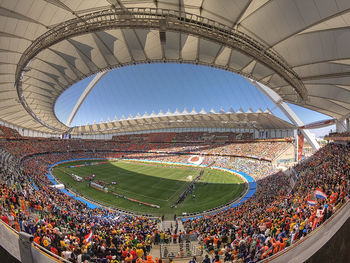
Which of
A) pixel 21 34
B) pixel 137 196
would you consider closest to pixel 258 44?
pixel 21 34

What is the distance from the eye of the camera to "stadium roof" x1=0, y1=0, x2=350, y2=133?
7816 millimetres

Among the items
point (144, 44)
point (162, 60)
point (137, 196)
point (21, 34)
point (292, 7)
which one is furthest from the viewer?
point (137, 196)

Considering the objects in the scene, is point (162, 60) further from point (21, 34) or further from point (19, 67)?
point (19, 67)

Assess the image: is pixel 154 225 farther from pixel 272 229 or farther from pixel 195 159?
pixel 195 159

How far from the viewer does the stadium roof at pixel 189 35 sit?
782 cm

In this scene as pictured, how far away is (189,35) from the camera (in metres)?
10.5

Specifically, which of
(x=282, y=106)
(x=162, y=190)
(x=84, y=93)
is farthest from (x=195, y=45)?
(x=84, y=93)

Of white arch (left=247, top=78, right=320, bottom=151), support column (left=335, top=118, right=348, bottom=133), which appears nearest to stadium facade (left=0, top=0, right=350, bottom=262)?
white arch (left=247, top=78, right=320, bottom=151)

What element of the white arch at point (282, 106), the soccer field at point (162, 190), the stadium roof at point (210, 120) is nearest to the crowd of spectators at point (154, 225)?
the soccer field at point (162, 190)

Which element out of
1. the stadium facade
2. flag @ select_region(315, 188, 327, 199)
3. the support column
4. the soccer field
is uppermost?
the stadium facade

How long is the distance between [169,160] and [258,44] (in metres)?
44.1

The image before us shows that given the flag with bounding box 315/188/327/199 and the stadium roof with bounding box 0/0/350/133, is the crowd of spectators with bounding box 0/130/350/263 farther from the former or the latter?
the stadium roof with bounding box 0/0/350/133

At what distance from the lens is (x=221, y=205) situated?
21609mm

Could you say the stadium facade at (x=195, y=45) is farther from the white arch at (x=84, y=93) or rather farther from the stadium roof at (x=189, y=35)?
the white arch at (x=84, y=93)
